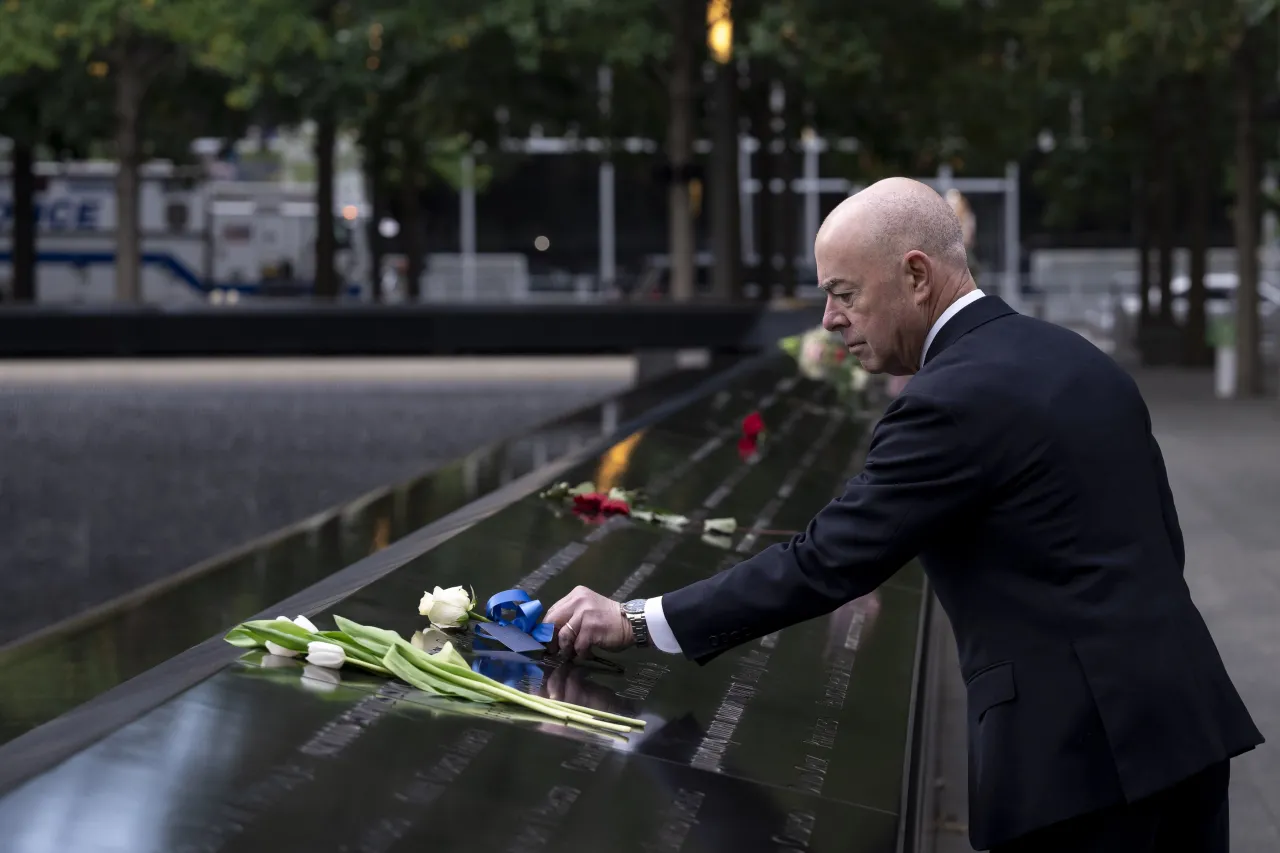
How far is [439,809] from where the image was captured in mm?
2932

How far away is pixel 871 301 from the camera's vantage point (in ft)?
10.5

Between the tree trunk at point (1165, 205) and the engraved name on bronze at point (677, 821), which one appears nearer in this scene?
the engraved name on bronze at point (677, 821)

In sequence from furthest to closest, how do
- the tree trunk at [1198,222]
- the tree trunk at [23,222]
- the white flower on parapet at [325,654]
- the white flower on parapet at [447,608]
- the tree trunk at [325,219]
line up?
1. the tree trunk at [23,222]
2. the tree trunk at [325,219]
3. the tree trunk at [1198,222]
4. the white flower on parapet at [447,608]
5. the white flower on parapet at [325,654]

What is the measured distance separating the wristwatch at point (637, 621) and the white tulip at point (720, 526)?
7.99ft

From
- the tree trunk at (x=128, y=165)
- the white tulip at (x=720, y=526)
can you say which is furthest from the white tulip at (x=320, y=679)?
the tree trunk at (x=128, y=165)

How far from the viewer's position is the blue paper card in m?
3.85

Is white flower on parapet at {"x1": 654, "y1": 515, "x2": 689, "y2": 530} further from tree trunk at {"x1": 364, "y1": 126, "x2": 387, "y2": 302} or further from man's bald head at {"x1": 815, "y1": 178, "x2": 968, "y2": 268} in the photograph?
tree trunk at {"x1": 364, "y1": 126, "x2": 387, "y2": 302}

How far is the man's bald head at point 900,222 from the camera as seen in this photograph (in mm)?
3145

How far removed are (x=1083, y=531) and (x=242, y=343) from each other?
19801 millimetres

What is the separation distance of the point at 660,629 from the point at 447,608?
0.67m

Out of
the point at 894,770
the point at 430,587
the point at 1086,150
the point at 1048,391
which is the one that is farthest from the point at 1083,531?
the point at 1086,150

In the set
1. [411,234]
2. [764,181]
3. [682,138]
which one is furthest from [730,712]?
[411,234]

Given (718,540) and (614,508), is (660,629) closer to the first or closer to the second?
(718,540)

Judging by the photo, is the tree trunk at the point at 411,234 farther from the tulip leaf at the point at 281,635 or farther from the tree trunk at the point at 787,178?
the tulip leaf at the point at 281,635
